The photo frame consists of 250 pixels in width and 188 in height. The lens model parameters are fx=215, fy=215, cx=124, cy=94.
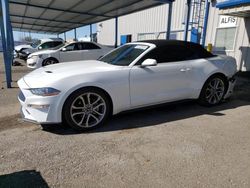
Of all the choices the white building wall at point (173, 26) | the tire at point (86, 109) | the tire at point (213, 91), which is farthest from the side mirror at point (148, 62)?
the white building wall at point (173, 26)

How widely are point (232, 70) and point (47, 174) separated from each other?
4.66 metres

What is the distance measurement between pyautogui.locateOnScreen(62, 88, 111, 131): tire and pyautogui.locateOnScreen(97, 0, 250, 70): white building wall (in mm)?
9221

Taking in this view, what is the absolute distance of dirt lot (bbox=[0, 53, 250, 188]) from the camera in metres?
2.45

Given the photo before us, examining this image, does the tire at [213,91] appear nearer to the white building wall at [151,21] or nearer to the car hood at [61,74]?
the car hood at [61,74]

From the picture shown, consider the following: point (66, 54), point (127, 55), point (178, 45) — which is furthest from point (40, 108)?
point (66, 54)

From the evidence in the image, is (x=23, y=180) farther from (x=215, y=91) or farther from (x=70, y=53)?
(x=70, y=53)

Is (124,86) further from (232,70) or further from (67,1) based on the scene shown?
(67,1)

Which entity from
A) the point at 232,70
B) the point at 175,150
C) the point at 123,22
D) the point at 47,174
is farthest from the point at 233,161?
the point at 123,22

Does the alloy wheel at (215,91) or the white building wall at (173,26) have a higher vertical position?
the white building wall at (173,26)

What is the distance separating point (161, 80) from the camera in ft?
13.6

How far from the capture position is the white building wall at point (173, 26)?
33.9 feet

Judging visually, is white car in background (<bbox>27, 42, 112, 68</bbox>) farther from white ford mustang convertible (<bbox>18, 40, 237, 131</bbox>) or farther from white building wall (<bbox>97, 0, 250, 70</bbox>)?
white ford mustang convertible (<bbox>18, 40, 237, 131</bbox>)

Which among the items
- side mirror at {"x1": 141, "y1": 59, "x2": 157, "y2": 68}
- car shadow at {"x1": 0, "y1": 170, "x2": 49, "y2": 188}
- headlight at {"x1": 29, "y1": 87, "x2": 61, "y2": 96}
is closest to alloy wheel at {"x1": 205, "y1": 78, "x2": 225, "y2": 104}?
side mirror at {"x1": 141, "y1": 59, "x2": 157, "y2": 68}

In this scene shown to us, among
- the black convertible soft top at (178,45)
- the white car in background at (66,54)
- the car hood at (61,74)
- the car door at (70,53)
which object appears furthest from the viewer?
the car door at (70,53)
